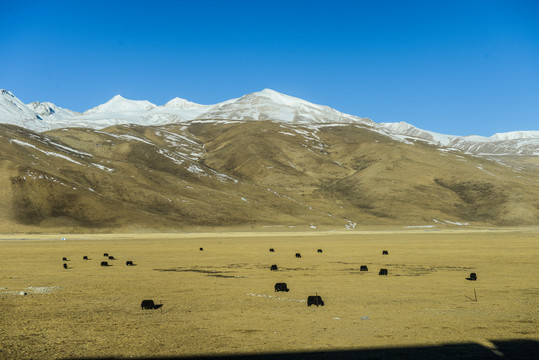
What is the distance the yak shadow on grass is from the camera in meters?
14.5

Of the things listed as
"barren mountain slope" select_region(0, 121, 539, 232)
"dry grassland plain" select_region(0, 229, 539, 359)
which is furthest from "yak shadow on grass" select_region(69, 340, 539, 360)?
"barren mountain slope" select_region(0, 121, 539, 232)

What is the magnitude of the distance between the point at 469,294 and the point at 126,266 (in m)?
29.7

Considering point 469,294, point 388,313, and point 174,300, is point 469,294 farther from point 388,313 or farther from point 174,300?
point 174,300

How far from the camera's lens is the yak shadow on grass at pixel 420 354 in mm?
14531

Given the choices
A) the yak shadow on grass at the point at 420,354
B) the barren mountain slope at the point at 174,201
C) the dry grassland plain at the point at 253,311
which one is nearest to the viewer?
the yak shadow on grass at the point at 420,354

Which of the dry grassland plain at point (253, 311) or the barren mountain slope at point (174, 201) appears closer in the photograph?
the dry grassland plain at point (253, 311)

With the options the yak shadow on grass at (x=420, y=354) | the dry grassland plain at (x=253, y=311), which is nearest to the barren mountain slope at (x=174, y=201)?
the dry grassland plain at (x=253, y=311)

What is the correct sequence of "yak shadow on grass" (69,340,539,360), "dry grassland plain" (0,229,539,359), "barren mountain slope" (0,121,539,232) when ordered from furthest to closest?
"barren mountain slope" (0,121,539,232), "dry grassland plain" (0,229,539,359), "yak shadow on grass" (69,340,539,360)

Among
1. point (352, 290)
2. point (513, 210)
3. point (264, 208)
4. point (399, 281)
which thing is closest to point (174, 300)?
point (352, 290)

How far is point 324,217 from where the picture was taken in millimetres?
169250

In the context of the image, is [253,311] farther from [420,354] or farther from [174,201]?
[174,201]

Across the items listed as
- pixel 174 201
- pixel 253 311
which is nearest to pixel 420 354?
pixel 253 311

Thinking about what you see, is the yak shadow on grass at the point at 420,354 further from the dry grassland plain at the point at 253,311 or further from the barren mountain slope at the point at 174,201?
the barren mountain slope at the point at 174,201

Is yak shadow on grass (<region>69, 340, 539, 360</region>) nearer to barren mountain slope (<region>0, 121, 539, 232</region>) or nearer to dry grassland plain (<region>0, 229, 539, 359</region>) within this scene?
dry grassland plain (<region>0, 229, 539, 359</region>)
